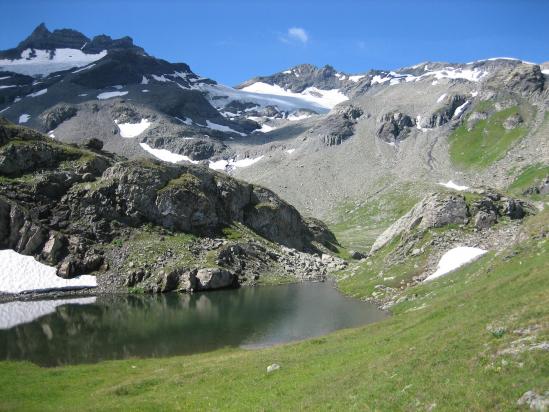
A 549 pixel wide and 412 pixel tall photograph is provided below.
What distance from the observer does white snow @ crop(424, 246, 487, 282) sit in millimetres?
64250

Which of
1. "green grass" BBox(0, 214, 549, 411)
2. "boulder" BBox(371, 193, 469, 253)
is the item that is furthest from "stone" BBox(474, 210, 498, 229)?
"green grass" BBox(0, 214, 549, 411)

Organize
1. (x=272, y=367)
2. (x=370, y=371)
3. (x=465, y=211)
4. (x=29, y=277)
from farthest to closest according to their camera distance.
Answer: (x=29, y=277) < (x=465, y=211) < (x=272, y=367) < (x=370, y=371)

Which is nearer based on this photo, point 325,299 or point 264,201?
point 325,299

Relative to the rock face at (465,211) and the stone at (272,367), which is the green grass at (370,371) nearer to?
the stone at (272,367)

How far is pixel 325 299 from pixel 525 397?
2535 inches

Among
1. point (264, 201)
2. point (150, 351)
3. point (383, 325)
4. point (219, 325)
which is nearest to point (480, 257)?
point (383, 325)

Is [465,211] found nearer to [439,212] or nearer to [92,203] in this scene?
[439,212]

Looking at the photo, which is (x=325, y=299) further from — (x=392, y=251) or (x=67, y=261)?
(x=67, y=261)

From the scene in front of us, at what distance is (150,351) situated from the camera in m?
52.2

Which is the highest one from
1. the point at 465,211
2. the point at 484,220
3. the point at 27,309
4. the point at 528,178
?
the point at 528,178

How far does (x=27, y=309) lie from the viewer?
2901 inches

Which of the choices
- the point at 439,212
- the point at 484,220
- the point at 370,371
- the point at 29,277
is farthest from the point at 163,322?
the point at 484,220

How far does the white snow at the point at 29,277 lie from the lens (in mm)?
85375

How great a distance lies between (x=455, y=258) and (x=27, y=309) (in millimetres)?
65419
